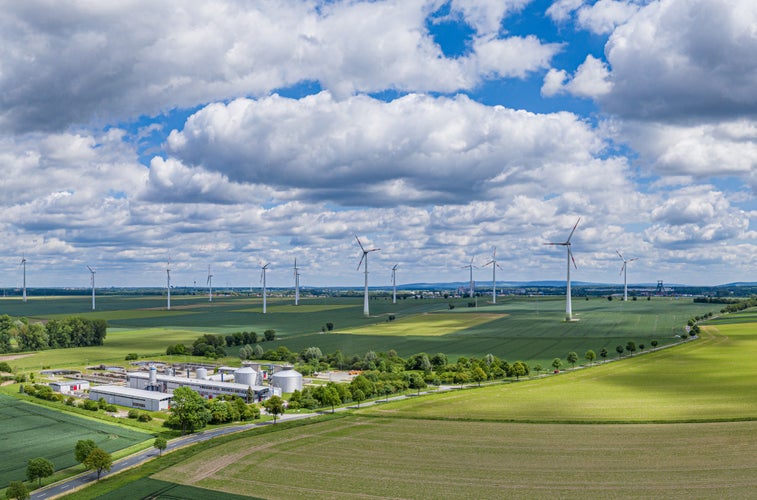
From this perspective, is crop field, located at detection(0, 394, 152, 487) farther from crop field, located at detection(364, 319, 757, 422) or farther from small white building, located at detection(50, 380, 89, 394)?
crop field, located at detection(364, 319, 757, 422)

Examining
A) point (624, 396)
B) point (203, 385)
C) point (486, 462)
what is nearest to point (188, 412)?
point (203, 385)

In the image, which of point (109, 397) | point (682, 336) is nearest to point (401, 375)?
point (109, 397)

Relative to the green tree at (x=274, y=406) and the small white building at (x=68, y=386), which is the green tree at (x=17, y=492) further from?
the small white building at (x=68, y=386)

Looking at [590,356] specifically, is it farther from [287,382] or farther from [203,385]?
[203,385]

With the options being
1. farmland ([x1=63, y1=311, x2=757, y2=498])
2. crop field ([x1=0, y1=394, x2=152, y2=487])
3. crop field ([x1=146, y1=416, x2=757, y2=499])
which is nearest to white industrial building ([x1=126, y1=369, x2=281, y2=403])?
crop field ([x1=0, y1=394, x2=152, y2=487])

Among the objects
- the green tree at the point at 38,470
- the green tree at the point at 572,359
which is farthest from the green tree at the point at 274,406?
the green tree at the point at 572,359
